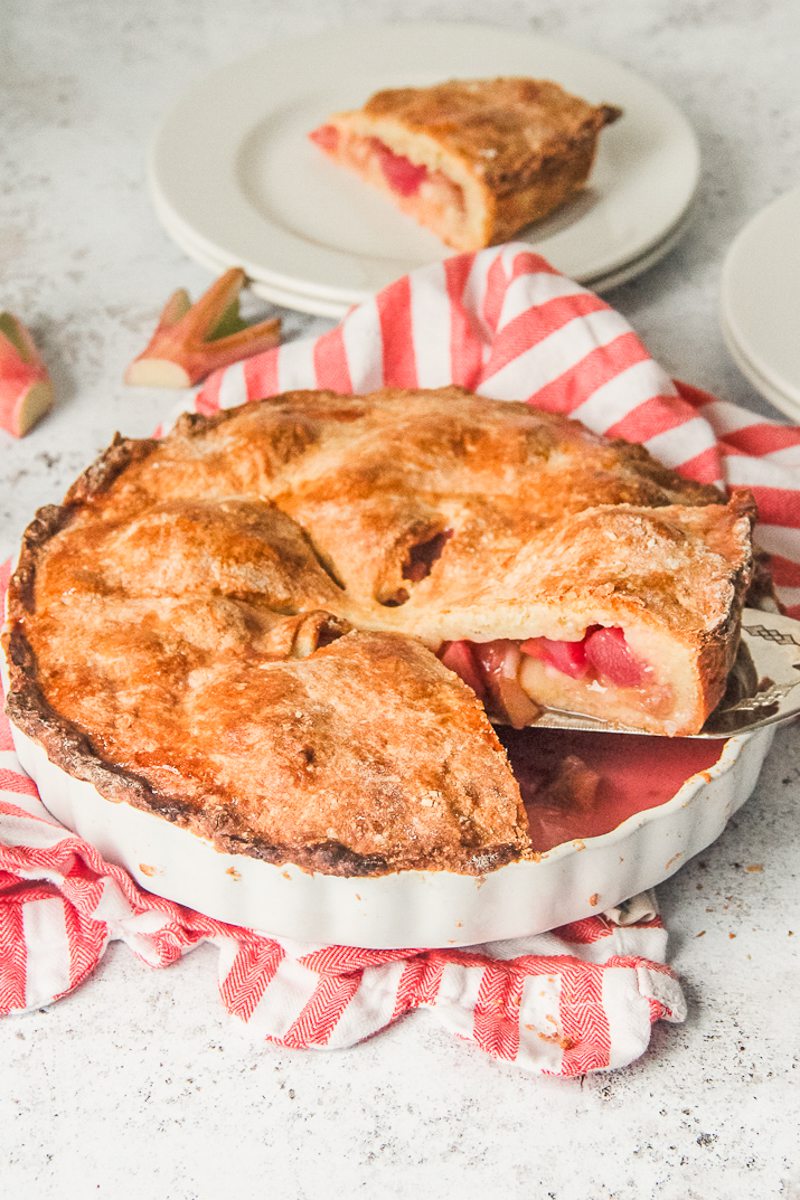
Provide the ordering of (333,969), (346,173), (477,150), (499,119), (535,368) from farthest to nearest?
(346,173) → (499,119) → (477,150) → (535,368) → (333,969)

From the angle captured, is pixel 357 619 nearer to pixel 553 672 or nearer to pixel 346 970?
pixel 553 672

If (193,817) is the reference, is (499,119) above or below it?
below

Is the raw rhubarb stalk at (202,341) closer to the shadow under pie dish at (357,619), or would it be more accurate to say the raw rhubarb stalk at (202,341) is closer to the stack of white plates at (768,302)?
the shadow under pie dish at (357,619)

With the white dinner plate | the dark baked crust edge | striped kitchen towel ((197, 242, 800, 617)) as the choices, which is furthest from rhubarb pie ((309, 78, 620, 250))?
the dark baked crust edge

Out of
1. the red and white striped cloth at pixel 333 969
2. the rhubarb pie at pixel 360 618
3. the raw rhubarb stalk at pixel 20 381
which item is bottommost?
the red and white striped cloth at pixel 333 969

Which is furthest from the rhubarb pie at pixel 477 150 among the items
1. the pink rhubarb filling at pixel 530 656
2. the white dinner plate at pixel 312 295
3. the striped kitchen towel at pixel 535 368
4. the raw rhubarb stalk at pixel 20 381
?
the pink rhubarb filling at pixel 530 656

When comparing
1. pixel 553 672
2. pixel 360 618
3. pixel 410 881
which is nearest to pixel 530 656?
pixel 553 672

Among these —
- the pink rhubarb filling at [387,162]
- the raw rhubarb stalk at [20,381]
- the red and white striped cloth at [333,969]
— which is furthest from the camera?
the pink rhubarb filling at [387,162]
